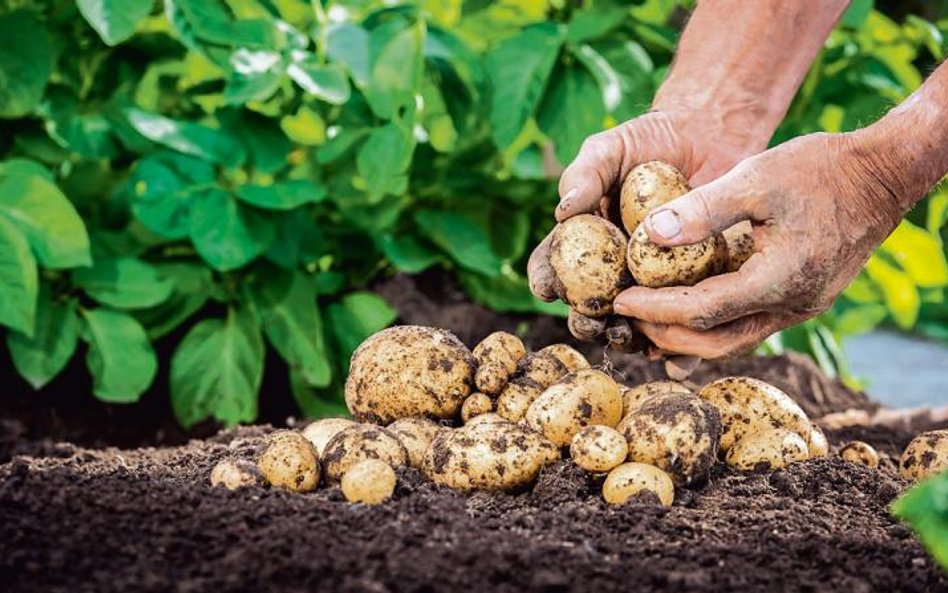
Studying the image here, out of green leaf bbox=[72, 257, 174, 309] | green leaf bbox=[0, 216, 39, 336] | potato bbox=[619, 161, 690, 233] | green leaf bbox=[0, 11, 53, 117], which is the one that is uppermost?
potato bbox=[619, 161, 690, 233]

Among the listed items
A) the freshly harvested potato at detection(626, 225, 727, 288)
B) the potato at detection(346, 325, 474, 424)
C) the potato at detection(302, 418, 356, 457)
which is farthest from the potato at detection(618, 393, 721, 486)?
the potato at detection(302, 418, 356, 457)

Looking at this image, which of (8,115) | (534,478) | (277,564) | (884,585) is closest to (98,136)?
(8,115)

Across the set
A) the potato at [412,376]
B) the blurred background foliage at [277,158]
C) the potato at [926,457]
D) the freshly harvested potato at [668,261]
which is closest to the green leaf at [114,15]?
the blurred background foliage at [277,158]

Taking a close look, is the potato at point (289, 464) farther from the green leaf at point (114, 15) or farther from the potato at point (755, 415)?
the green leaf at point (114, 15)

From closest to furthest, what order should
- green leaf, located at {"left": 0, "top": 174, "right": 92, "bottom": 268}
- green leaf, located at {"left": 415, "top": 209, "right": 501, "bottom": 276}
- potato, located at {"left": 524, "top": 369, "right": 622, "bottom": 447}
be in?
1. potato, located at {"left": 524, "top": 369, "right": 622, "bottom": 447}
2. green leaf, located at {"left": 0, "top": 174, "right": 92, "bottom": 268}
3. green leaf, located at {"left": 415, "top": 209, "right": 501, "bottom": 276}

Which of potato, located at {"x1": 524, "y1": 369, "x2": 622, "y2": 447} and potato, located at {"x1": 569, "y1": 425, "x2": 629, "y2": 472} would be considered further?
potato, located at {"x1": 524, "y1": 369, "x2": 622, "y2": 447}

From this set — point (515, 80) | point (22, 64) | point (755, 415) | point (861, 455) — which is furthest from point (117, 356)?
point (861, 455)

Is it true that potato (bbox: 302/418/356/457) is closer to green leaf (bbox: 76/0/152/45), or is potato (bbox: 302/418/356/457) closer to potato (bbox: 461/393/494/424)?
potato (bbox: 461/393/494/424)
